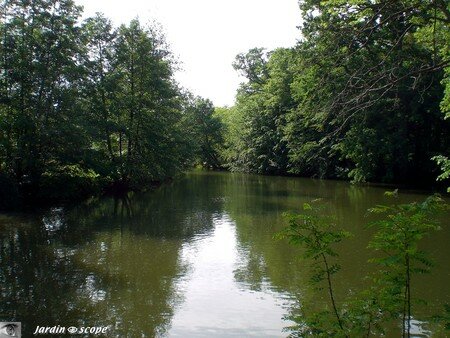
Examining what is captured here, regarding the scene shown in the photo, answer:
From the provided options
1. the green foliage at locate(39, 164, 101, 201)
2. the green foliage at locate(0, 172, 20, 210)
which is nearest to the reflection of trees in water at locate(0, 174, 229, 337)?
the green foliage at locate(0, 172, 20, 210)

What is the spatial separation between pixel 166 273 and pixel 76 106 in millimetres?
15793

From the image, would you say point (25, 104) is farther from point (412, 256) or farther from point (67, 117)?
point (412, 256)

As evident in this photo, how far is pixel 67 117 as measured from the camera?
72.1ft

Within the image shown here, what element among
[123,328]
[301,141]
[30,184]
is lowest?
[123,328]

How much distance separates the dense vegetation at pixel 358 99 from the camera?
31.8ft

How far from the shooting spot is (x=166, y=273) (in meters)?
9.58

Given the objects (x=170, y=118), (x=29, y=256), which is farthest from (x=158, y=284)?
(x=170, y=118)

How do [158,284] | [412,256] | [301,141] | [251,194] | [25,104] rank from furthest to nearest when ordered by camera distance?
[301,141], [251,194], [25,104], [158,284], [412,256]

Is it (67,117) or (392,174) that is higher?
(67,117)

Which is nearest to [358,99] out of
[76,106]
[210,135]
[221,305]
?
[221,305]

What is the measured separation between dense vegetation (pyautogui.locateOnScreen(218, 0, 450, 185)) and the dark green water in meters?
3.83

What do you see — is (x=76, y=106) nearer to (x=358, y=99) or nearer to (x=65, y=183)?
(x=65, y=183)

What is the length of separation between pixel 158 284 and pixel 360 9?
767 centimetres

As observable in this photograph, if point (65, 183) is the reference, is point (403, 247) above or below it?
above
